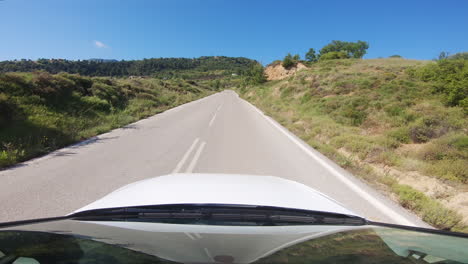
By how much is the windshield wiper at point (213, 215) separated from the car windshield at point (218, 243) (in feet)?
0.14

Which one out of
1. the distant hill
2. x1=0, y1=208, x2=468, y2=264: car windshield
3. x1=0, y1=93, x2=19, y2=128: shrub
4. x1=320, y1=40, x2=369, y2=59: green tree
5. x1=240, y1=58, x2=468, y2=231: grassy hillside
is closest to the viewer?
x1=0, y1=208, x2=468, y2=264: car windshield

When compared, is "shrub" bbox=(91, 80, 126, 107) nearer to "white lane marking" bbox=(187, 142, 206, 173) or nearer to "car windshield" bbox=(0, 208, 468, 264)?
"white lane marking" bbox=(187, 142, 206, 173)

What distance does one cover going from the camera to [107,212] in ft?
7.11

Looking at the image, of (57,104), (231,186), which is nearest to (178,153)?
(231,186)

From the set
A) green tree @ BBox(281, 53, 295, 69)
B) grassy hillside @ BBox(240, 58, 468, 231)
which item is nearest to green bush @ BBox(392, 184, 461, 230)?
grassy hillside @ BBox(240, 58, 468, 231)

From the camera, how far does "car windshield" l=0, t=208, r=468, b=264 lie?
1.41m

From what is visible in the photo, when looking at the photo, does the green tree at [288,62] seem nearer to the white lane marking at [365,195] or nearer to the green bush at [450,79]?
the green bush at [450,79]

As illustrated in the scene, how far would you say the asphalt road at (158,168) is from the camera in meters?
3.96

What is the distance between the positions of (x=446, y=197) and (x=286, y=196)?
13.0 feet

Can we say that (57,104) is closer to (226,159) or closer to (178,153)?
(178,153)

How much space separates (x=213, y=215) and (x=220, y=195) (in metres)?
0.26

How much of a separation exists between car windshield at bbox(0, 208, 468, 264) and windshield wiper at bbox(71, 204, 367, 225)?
0.04 meters

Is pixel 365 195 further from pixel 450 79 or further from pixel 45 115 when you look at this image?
pixel 450 79

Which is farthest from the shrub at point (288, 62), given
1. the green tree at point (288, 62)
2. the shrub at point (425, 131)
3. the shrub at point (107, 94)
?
the shrub at point (425, 131)
